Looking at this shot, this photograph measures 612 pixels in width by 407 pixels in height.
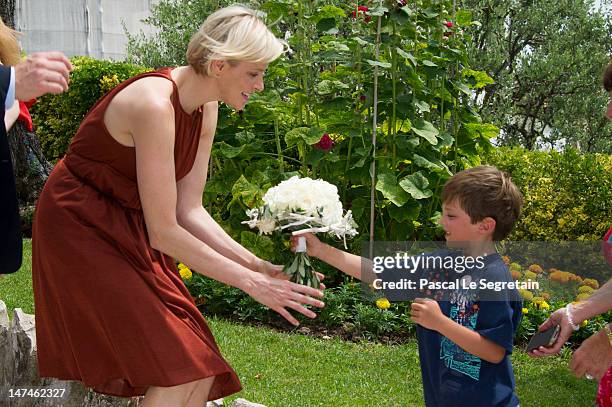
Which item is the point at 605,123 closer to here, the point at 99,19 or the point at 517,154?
the point at 517,154

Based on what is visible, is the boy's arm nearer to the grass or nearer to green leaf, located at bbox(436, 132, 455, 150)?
green leaf, located at bbox(436, 132, 455, 150)

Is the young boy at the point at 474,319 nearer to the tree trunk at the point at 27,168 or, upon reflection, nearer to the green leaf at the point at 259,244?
the green leaf at the point at 259,244

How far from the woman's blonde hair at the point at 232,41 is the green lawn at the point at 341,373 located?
204 cm

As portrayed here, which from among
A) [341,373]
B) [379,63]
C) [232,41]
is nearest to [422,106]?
[379,63]

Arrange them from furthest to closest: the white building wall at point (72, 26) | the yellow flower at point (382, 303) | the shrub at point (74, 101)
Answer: the white building wall at point (72, 26)
the shrub at point (74, 101)
the yellow flower at point (382, 303)

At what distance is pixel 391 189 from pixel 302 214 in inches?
111

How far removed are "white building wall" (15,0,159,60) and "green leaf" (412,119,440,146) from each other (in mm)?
11153

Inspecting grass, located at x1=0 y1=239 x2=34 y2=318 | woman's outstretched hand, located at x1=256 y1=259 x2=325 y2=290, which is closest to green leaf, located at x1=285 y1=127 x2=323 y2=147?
grass, located at x1=0 y1=239 x2=34 y2=318

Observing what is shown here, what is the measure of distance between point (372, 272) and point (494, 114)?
19.4 ft

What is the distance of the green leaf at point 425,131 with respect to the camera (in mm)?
5609

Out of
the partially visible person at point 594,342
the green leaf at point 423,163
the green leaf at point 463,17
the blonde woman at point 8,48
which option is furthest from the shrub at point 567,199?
the blonde woman at point 8,48

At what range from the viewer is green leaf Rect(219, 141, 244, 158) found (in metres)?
6.03

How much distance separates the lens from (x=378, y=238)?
19.5 feet

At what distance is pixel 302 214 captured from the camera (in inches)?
112
